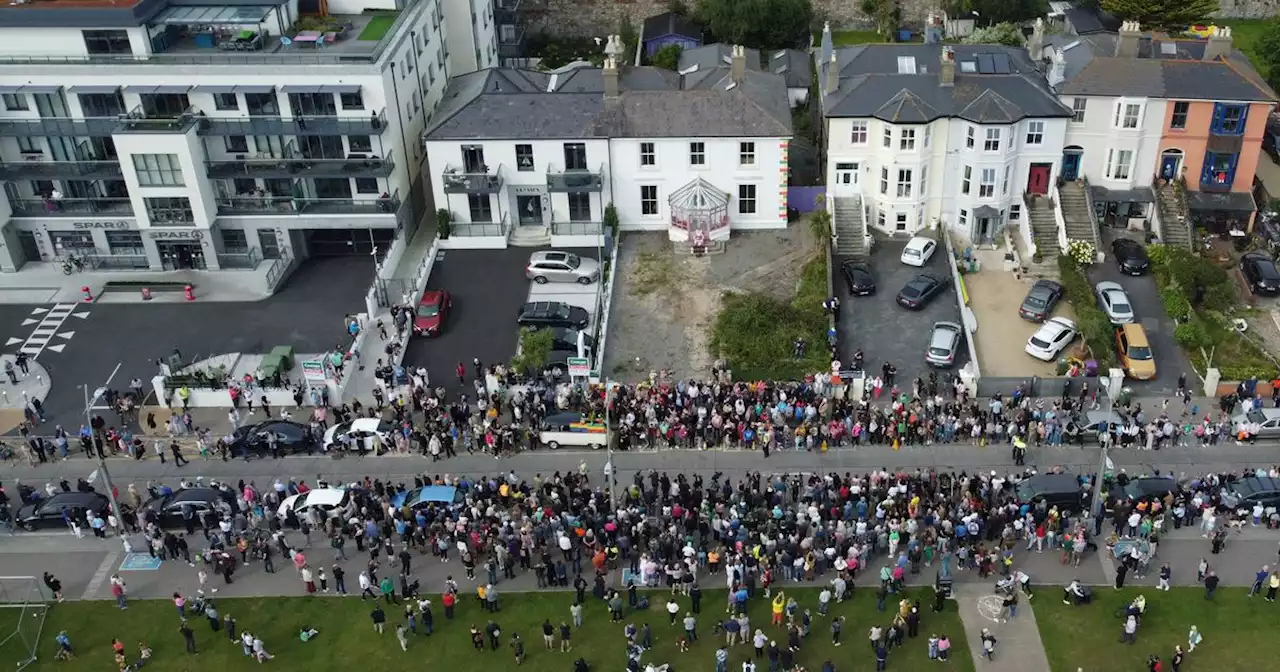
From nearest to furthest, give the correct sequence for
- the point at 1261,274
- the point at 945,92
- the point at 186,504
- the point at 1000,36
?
the point at 186,504 → the point at 1261,274 → the point at 945,92 → the point at 1000,36

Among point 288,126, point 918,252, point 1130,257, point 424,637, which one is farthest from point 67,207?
point 1130,257

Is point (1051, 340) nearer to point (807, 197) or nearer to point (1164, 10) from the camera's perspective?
point (807, 197)

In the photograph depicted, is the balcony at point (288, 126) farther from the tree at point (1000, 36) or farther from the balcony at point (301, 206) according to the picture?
the tree at point (1000, 36)

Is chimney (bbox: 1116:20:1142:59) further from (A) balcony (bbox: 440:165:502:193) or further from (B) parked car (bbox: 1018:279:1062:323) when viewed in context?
(A) balcony (bbox: 440:165:502:193)

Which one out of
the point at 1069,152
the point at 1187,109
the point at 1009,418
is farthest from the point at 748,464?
the point at 1187,109

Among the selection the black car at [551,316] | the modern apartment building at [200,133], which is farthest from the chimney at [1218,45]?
the modern apartment building at [200,133]

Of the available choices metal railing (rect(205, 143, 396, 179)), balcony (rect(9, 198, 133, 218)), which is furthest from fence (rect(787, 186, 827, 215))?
balcony (rect(9, 198, 133, 218))

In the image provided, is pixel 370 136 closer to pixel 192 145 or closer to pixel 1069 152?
pixel 192 145
